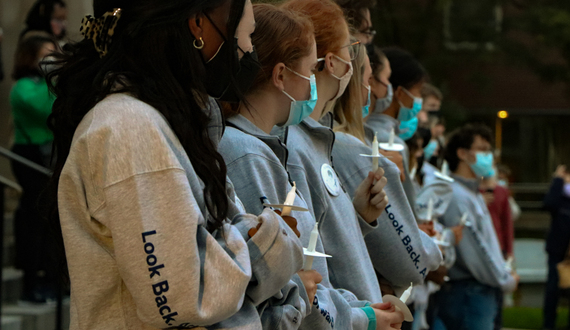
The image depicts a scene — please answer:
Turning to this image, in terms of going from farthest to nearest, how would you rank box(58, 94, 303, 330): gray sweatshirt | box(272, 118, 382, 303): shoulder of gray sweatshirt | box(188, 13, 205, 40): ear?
1. box(272, 118, 382, 303): shoulder of gray sweatshirt
2. box(188, 13, 205, 40): ear
3. box(58, 94, 303, 330): gray sweatshirt

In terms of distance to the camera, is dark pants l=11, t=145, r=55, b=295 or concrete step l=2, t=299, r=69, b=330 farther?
dark pants l=11, t=145, r=55, b=295

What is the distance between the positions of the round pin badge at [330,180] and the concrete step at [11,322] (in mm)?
3621

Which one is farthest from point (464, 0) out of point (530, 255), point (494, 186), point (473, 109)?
point (494, 186)

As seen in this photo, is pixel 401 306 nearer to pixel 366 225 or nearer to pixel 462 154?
pixel 366 225

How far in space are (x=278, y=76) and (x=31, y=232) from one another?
160 inches

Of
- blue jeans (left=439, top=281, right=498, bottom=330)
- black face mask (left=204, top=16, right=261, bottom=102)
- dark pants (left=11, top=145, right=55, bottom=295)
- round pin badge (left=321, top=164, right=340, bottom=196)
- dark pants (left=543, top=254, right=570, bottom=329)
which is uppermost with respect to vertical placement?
black face mask (left=204, top=16, right=261, bottom=102)

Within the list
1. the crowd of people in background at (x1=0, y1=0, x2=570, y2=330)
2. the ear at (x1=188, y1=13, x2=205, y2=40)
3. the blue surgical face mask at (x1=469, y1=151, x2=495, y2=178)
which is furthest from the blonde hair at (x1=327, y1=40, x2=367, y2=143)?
the blue surgical face mask at (x1=469, y1=151, x2=495, y2=178)

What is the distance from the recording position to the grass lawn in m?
12.8

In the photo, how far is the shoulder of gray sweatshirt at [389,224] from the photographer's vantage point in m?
3.55

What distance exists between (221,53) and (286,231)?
20.4 inches

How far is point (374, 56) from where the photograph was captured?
4.59 metres

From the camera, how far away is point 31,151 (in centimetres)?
643

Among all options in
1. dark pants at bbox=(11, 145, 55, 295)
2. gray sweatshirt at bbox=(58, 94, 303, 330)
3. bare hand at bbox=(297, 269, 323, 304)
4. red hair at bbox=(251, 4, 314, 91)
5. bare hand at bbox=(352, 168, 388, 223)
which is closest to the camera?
→ gray sweatshirt at bbox=(58, 94, 303, 330)

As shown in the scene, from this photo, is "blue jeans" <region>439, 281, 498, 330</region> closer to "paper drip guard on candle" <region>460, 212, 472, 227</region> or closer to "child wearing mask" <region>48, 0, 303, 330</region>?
"paper drip guard on candle" <region>460, 212, 472, 227</region>
